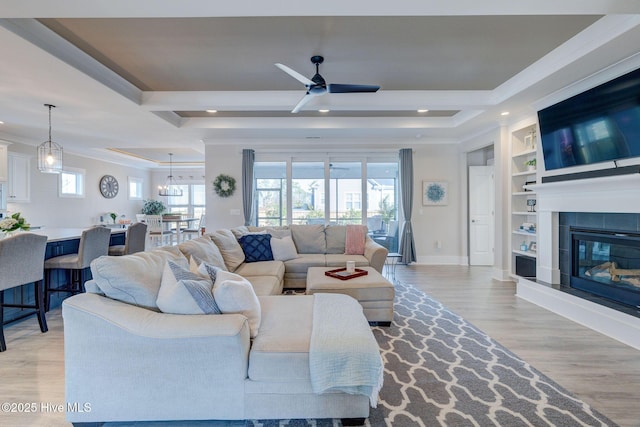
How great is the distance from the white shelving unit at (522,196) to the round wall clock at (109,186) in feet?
32.2

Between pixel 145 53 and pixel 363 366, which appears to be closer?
pixel 363 366

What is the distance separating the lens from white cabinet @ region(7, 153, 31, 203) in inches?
226

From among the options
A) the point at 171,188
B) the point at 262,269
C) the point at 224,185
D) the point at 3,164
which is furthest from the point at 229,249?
the point at 171,188

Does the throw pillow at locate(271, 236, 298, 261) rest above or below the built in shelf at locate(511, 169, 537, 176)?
below

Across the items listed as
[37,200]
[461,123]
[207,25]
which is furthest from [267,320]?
[37,200]

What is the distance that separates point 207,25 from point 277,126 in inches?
106

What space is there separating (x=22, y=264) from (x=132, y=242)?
51.4 inches

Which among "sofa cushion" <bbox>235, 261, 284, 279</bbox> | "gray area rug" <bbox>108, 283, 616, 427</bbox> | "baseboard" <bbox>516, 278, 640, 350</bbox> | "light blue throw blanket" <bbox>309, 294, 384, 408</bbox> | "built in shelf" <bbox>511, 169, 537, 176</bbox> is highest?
"built in shelf" <bbox>511, 169, 537, 176</bbox>

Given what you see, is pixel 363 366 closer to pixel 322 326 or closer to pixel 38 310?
pixel 322 326

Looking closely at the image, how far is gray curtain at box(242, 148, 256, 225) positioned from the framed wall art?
3644 millimetres

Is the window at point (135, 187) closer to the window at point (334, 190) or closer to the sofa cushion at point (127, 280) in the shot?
the window at point (334, 190)

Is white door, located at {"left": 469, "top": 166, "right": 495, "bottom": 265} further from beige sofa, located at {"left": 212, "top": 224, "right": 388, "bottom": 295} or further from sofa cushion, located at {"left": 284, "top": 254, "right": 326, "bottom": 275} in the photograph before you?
sofa cushion, located at {"left": 284, "top": 254, "right": 326, "bottom": 275}

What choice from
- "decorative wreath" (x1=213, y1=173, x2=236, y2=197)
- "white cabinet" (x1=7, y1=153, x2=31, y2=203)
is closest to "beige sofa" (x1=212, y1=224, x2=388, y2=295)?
"decorative wreath" (x1=213, y1=173, x2=236, y2=197)

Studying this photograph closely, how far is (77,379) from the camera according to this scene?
1.63 metres
